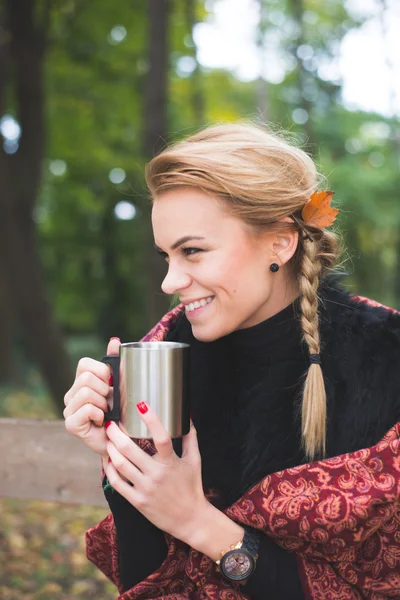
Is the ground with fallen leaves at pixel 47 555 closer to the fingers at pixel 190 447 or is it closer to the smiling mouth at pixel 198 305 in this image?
the fingers at pixel 190 447

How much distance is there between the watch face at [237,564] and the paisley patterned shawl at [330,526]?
100 millimetres

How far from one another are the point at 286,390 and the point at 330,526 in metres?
0.45

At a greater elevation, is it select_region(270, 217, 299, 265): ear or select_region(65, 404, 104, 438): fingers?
select_region(270, 217, 299, 265): ear

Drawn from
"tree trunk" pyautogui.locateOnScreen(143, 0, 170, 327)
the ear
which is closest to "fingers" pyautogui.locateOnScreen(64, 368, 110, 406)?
the ear

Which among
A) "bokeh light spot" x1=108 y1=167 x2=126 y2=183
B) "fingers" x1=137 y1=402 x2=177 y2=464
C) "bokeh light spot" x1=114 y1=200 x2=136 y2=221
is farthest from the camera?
"bokeh light spot" x1=114 y1=200 x2=136 y2=221

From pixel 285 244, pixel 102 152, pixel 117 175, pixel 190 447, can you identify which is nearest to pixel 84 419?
pixel 190 447

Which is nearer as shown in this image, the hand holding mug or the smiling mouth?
the hand holding mug

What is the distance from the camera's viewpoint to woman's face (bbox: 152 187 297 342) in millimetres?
1852

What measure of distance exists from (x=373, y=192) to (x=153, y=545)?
13.7m

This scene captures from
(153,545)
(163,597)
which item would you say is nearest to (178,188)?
(153,545)

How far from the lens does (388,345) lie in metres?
1.99

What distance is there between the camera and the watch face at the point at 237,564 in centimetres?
177

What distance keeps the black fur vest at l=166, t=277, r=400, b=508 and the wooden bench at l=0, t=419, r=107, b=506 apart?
2.27 ft

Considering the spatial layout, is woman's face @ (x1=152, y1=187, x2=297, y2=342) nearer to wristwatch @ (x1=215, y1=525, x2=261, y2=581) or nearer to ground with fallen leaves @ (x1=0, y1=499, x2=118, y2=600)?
wristwatch @ (x1=215, y1=525, x2=261, y2=581)
